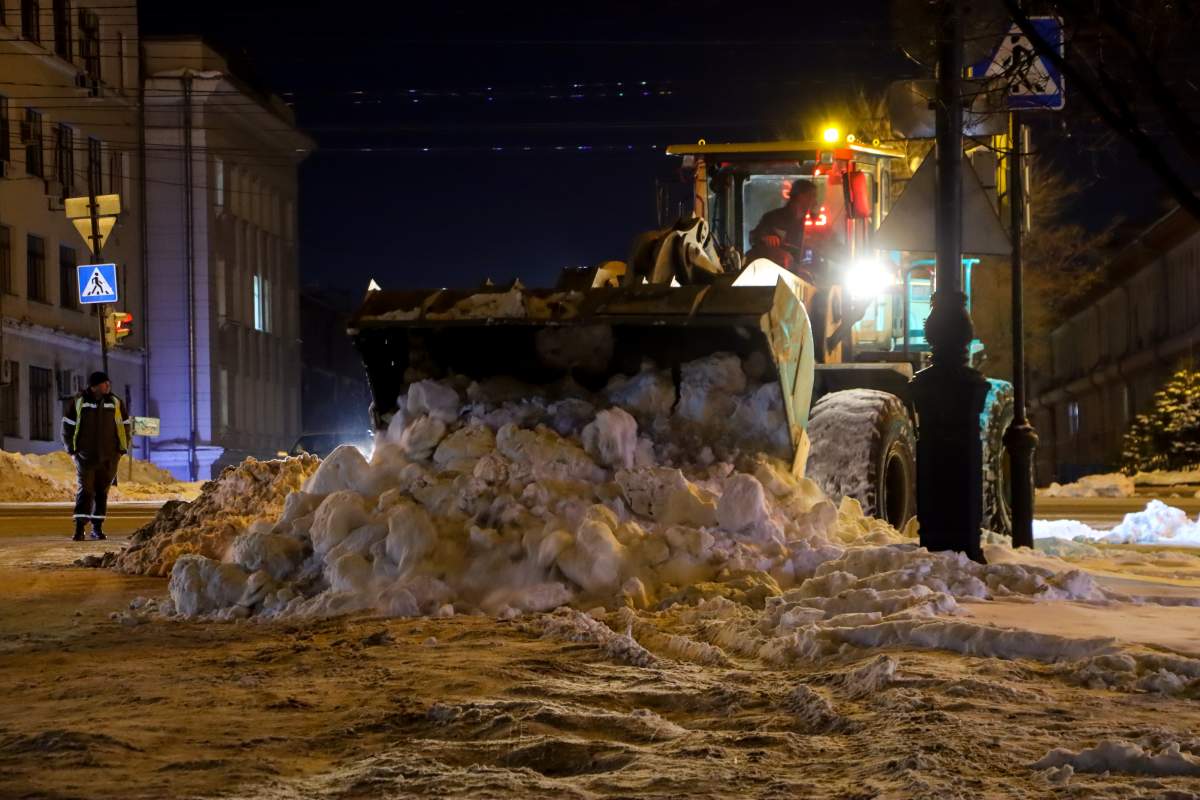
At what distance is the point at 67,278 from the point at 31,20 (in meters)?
6.51

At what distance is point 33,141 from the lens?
38250 mm

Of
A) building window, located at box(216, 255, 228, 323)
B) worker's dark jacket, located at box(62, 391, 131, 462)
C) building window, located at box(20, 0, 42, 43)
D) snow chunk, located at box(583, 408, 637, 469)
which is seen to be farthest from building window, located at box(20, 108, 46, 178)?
snow chunk, located at box(583, 408, 637, 469)

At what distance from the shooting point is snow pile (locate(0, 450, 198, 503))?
27938 millimetres

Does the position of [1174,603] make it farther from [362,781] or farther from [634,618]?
[362,781]

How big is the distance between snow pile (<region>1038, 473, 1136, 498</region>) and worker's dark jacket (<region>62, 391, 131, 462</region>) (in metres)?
19.7

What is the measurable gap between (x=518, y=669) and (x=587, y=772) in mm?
1667

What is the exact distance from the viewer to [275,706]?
18.5 ft

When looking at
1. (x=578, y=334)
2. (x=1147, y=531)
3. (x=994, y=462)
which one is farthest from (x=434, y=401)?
(x=1147, y=531)

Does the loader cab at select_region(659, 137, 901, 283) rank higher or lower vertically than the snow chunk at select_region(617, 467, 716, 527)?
higher

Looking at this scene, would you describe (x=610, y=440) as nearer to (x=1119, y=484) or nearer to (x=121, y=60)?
(x=1119, y=484)

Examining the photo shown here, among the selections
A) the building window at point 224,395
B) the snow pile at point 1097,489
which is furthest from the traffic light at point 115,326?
the snow pile at point 1097,489

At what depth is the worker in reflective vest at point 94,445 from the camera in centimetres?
1559

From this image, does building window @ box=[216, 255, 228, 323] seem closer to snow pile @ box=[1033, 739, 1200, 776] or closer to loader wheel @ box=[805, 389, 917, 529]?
loader wheel @ box=[805, 389, 917, 529]

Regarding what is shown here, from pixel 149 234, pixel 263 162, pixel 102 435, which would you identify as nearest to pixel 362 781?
pixel 102 435
